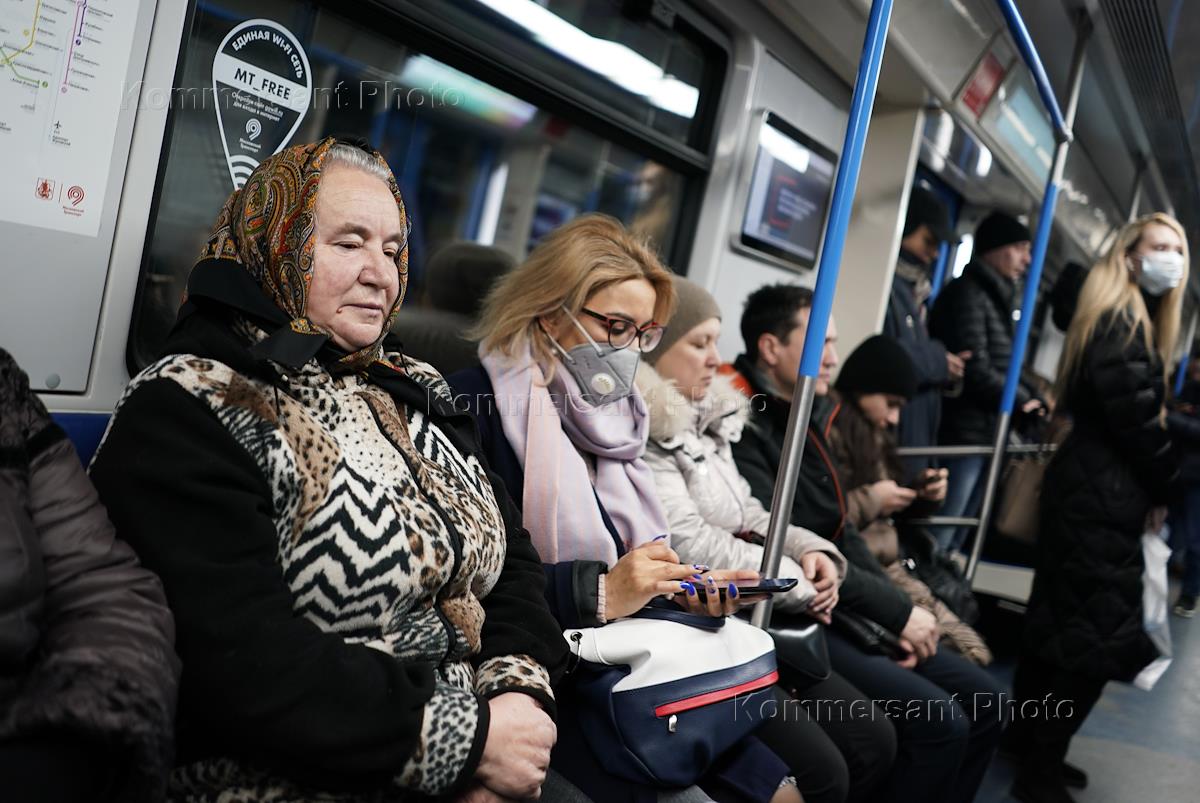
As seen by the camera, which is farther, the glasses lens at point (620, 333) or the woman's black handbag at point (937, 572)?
the woman's black handbag at point (937, 572)

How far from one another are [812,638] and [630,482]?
0.60 meters

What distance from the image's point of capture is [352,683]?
1.23 meters

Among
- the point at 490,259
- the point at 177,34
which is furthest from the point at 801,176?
the point at 177,34

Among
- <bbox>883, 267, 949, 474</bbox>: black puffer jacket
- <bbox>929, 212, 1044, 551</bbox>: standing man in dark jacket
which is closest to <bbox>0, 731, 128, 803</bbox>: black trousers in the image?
<bbox>883, 267, 949, 474</bbox>: black puffer jacket

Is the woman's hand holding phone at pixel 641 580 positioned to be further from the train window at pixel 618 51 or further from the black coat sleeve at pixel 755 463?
the train window at pixel 618 51

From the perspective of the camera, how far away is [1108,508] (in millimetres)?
3215

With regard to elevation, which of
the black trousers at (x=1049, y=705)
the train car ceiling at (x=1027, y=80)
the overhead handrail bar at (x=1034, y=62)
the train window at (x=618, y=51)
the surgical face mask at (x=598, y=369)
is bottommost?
the black trousers at (x=1049, y=705)

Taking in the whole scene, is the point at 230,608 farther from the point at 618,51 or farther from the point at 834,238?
the point at 618,51

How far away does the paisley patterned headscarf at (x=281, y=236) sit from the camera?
56.1 inches

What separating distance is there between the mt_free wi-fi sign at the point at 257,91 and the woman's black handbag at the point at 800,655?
5.25 feet

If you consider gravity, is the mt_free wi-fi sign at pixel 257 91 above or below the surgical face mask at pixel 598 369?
above

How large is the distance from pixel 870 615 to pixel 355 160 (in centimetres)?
192

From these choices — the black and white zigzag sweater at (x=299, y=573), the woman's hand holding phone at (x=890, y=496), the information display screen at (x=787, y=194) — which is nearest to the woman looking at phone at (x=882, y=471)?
the woman's hand holding phone at (x=890, y=496)

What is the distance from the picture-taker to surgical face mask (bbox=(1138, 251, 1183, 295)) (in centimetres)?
339
